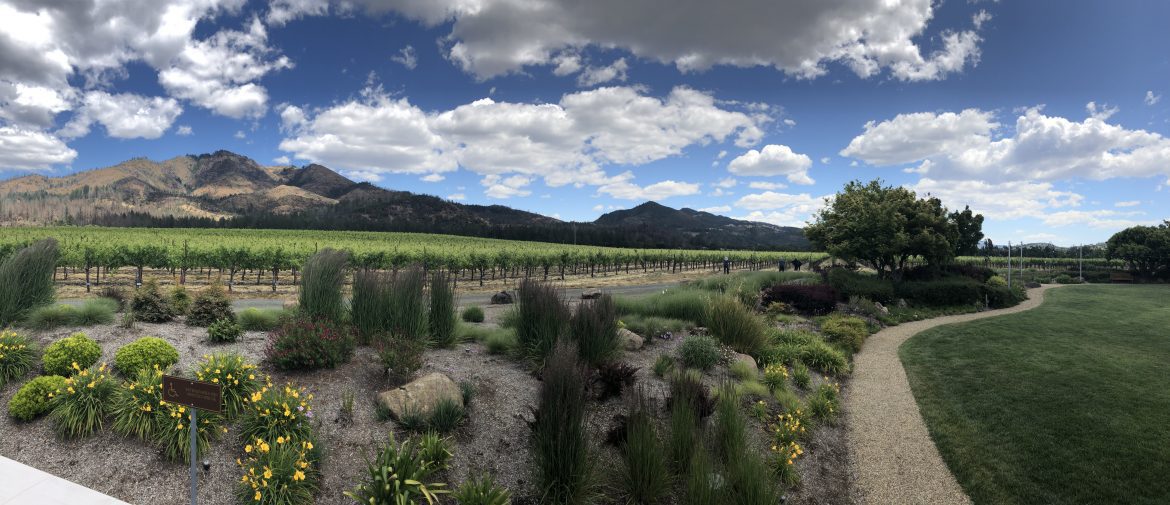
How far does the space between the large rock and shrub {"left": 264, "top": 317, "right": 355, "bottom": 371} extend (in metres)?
1.34

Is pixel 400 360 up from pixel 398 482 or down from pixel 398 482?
up

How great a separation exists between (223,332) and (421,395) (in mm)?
4421

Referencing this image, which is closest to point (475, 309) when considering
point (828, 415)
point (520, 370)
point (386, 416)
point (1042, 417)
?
point (520, 370)

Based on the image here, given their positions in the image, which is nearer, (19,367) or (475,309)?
(19,367)

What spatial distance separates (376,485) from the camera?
5.14 meters

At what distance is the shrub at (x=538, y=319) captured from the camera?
30.2ft

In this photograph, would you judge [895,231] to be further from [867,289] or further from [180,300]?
[180,300]

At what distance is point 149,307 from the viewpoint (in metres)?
9.66

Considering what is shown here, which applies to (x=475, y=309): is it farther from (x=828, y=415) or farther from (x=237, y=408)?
(x=828, y=415)

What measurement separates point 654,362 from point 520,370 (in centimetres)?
310

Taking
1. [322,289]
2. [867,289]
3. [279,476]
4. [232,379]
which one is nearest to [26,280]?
[322,289]

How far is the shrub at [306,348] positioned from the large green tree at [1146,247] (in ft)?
191

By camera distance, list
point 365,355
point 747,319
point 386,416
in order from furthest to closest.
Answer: point 747,319 → point 365,355 → point 386,416

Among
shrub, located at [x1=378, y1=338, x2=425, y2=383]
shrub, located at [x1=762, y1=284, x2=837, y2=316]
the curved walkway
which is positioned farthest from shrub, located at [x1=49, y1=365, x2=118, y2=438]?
shrub, located at [x1=762, y1=284, x2=837, y2=316]
